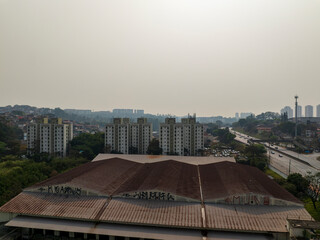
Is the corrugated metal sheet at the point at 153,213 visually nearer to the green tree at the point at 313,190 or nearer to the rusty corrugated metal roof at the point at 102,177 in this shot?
the rusty corrugated metal roof at the point at 102,177

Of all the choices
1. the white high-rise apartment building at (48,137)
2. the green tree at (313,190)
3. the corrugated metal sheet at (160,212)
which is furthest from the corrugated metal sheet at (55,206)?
the white high-rise apartment building at (48,137)

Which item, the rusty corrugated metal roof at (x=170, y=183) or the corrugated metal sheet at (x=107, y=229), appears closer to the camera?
the corrugated metal sheet at (x=107, y=229)

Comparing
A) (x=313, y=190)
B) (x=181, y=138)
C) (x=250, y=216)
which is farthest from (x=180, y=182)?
(x=181, y=138)

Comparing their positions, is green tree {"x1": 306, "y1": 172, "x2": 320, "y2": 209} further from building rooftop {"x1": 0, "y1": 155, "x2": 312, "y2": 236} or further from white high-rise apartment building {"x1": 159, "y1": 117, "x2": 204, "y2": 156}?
white high-rise apartment building {"x1": 159, "y1": 117, "x2": 204, "y2": 156}

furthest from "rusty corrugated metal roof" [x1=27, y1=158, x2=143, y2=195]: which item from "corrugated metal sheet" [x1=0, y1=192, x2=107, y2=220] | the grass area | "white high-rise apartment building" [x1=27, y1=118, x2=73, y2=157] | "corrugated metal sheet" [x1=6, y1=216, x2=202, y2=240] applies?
"white high-rise apartment building" [x1=27, y1=118, x2=73, y2=157]

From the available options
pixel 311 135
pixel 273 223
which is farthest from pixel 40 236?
pixel 311 135
